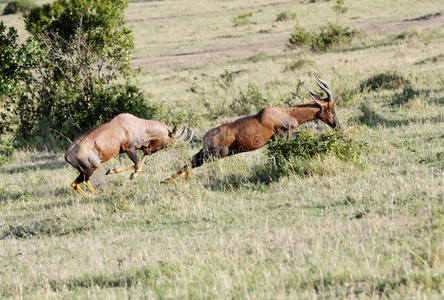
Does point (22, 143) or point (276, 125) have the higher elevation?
point (276, 125)

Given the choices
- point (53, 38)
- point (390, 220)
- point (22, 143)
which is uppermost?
point (53, 38)

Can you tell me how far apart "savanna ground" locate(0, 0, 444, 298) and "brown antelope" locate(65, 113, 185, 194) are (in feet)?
1.08

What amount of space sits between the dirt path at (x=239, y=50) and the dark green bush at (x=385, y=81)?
13.1 metres

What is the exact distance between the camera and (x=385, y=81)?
655 inches

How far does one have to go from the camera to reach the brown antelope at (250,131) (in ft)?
30.7

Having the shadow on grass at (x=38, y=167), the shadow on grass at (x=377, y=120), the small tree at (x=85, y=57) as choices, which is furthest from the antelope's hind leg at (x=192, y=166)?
the small tree at (x=85, y=57)

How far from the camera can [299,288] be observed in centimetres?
486

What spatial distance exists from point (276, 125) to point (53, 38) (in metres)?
7.50

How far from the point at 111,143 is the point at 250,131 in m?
2.21

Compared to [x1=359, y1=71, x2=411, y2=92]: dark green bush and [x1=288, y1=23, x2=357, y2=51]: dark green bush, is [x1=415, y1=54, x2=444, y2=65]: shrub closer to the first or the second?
[x1=359, y1=71, x2=411, y2=92]: dark green bush

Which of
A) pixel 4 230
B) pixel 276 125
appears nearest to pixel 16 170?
pixel 4 230

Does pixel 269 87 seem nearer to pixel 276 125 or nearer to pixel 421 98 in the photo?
pixel 421 98

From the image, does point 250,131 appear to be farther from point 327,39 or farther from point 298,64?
point 327,39

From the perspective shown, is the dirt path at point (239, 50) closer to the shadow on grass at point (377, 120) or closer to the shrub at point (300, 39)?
the shrub at point (300, 39)
